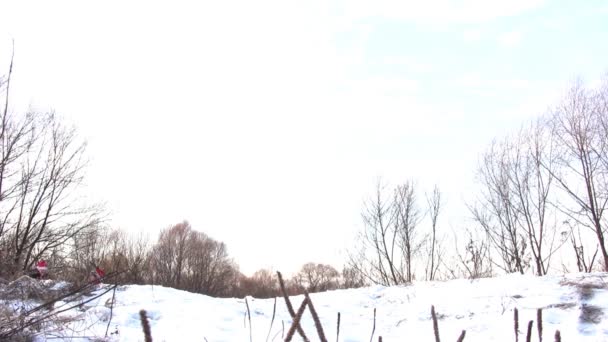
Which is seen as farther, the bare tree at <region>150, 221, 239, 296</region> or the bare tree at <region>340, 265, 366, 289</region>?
the bare tree at <region>150, 221, 239, 296</region>

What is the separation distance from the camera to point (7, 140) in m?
13.7

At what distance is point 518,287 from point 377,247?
30.9ft

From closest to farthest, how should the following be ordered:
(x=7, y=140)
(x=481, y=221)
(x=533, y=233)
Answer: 1. (x=7, y=140)
2. (x=533, y=233)
3. (x=481, y=221)

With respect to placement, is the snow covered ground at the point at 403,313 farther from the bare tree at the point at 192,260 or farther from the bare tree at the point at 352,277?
the bare tree at the point at 192,260

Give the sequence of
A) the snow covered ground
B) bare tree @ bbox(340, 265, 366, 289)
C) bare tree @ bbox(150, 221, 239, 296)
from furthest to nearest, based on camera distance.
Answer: bare tree @ bbox(150, 221, 239, 296) < bare tree @ bbox(340, 265, 366, 289) < the snow covered ground

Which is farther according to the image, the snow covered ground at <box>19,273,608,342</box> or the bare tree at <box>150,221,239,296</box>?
the bare tree at <box>150,221,239,296</box>

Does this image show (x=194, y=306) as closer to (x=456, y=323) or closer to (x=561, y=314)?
(x=456, y=323)

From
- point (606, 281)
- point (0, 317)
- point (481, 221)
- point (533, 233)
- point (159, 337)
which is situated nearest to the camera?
point (0, 317)

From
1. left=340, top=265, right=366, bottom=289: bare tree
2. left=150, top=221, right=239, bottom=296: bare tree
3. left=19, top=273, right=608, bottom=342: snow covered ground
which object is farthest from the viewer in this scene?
left=150, top=221, right=239, bottom=296: bare tree

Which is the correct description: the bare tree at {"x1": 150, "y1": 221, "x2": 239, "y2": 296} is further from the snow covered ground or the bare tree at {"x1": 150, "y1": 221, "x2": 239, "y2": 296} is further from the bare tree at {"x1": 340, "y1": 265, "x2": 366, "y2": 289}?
the snow covered ground

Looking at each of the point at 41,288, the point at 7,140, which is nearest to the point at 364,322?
the point at 41,288

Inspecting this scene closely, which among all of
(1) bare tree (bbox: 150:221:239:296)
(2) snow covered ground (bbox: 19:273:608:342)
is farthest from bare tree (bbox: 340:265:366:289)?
(1) bare tree (bbox: 150:221:239:296)

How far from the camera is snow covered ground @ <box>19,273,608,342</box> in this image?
7.30 m

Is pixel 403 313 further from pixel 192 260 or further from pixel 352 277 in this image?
pixel 192 260
